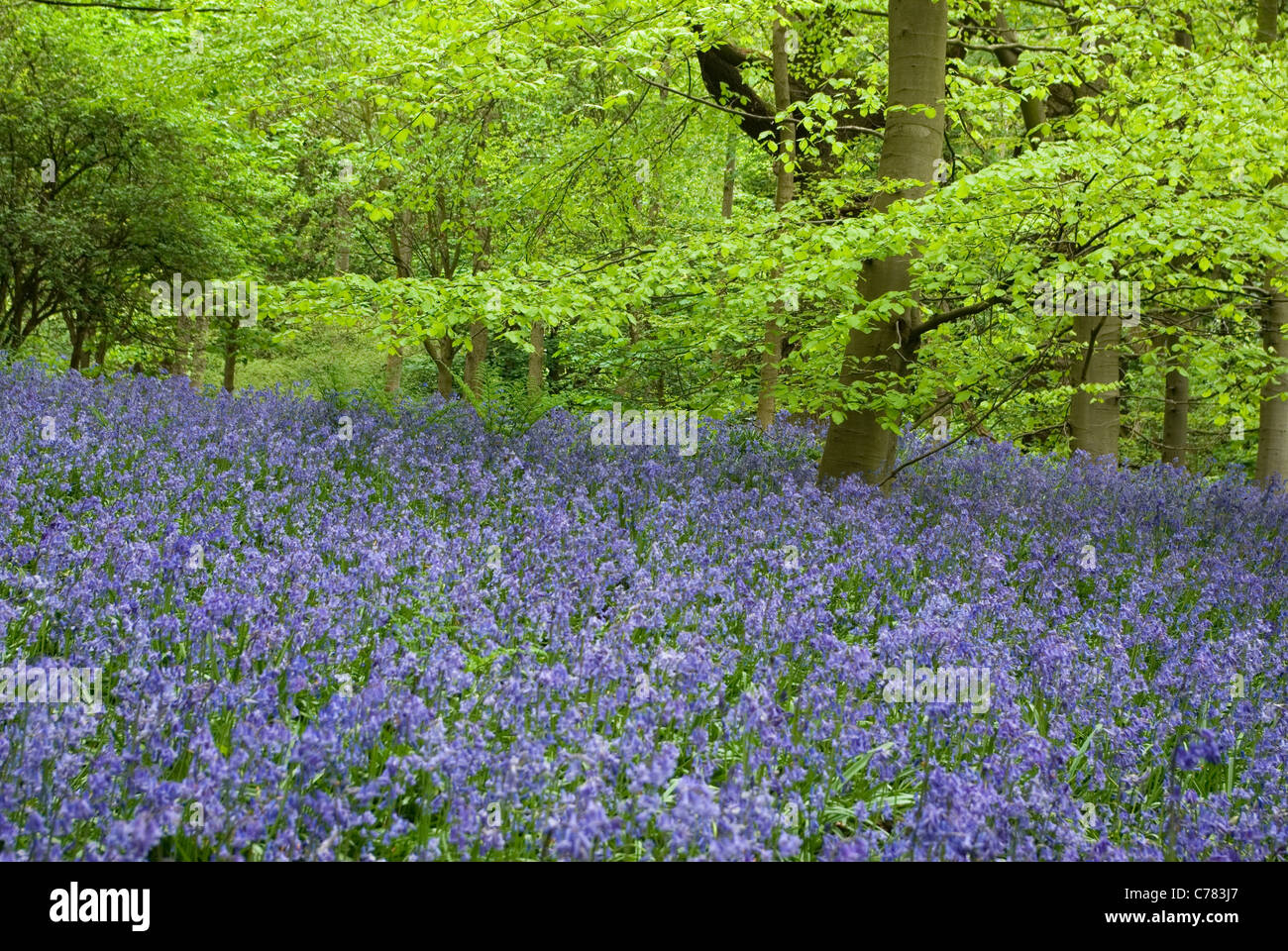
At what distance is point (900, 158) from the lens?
805 centimetres

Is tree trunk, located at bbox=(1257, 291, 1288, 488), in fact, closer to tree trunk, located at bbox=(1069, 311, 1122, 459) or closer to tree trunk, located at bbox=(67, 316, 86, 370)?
tree trunk, located at bbox=(1069, 311, 1122, 459)

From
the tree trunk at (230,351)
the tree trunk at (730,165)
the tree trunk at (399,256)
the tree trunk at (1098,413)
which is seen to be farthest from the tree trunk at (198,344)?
the tree trunk at (1098,413)

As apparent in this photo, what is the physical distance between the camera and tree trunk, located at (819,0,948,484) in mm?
7953

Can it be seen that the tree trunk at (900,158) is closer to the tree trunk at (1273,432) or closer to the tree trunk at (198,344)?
the tree trunk at (1273,432)

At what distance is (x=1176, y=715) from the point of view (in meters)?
3.76

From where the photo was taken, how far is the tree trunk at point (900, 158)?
26.1ft

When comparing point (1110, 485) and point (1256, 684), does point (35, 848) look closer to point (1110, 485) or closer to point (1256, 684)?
point (1256, 684)

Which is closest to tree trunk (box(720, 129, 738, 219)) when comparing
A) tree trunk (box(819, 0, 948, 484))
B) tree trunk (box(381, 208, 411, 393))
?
tree trunk (box(381, 208, 411, 393))

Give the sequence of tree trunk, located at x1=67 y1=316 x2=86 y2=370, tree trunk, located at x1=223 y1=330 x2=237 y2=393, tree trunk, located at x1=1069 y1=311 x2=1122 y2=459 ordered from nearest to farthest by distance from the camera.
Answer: tree trunk, located at x1=1069 y1=311 x2=1122 y2=459, tree trunk, located at x1=67 y1=316 x2=86 y2=370, tree trunk, located at x1=223 y1=330 x2=237 y2=393

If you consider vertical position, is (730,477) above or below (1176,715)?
above

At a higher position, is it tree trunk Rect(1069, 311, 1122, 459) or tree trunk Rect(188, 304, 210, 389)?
tree trunk Rect(188, 304, 210, 389)

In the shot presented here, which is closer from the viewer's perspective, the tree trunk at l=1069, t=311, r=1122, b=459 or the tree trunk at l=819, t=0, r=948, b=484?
the tree trunk at l=819, t=0, r=948, b=484
